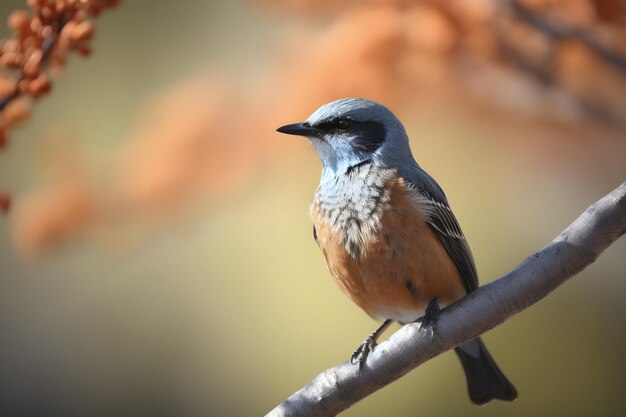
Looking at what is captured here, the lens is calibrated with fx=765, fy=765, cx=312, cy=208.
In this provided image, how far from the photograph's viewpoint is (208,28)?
3178 millimetres

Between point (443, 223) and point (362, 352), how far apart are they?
34cm

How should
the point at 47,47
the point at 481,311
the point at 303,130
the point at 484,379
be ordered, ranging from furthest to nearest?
the point at 484,379
the point at 303,130
the point at 481,311
the point at 47,47

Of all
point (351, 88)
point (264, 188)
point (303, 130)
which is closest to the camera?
point (303, 130)

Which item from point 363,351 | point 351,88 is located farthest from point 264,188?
point 363,351

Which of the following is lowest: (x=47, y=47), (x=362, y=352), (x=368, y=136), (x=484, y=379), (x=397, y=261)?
(x=484, y=379)

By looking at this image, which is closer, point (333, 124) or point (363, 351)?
point (363, 351)

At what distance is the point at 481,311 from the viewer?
127 cm

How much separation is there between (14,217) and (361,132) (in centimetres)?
170

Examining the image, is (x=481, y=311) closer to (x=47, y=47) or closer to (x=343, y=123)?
(x=343, y=123)

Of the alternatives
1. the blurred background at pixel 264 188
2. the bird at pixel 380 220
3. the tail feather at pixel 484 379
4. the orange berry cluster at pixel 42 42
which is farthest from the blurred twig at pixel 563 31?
the orange berry cluster at pixel 42 42

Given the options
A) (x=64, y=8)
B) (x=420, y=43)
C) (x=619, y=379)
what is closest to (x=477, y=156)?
(x=420, y=43)

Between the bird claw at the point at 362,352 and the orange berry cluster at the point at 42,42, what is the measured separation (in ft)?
2.26

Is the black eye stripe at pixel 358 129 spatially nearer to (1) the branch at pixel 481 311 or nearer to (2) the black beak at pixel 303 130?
(2) the black beak at pixel 303 130

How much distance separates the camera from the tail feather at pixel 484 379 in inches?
75.0
